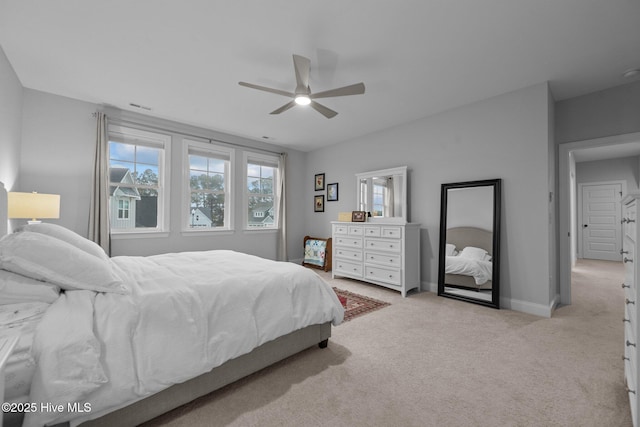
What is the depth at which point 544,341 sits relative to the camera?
94.1 inches

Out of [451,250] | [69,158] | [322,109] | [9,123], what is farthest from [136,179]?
[451,250]

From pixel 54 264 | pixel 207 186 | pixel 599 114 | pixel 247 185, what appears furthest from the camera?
pixel 247 185

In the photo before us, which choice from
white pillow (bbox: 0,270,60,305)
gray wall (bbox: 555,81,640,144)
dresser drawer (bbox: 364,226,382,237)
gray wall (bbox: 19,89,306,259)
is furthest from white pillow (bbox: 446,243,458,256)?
gray wall (bbox: 19,89,306,259)

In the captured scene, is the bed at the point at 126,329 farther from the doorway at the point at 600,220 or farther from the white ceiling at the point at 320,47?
the doorway at the point at 600,220

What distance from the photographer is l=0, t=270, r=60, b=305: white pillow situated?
4.29ft

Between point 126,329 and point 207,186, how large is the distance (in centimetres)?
378

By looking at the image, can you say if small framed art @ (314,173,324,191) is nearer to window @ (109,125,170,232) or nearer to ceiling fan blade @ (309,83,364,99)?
window @ (109,125,170,232)

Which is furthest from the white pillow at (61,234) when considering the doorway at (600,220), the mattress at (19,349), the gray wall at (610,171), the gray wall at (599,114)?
the doorway at (600,220)

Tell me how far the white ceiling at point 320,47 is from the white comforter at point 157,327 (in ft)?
6.33

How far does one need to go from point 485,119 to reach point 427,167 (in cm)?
93

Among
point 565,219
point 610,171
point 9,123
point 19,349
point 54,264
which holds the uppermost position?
point 610,171

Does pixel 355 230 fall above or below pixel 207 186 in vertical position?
below

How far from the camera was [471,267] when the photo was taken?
11.5 ft

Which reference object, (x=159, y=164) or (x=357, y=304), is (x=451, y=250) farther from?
(x=159, y=164)
